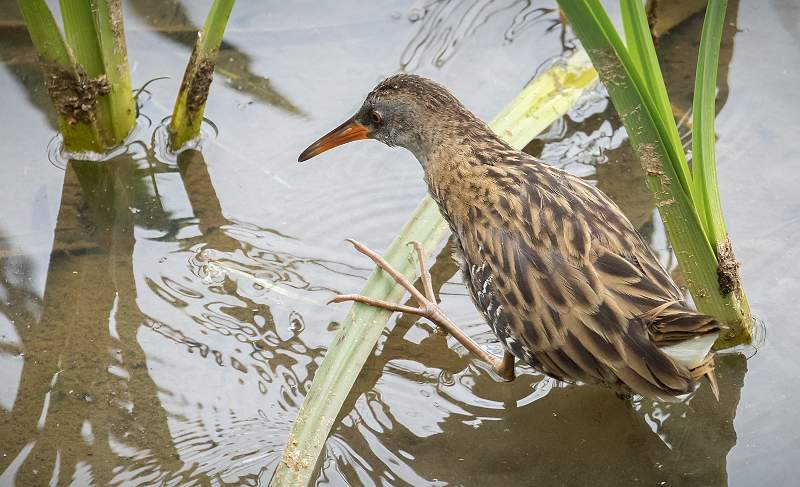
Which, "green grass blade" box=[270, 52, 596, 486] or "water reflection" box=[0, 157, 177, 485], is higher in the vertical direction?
"water reflection" box=[0, 157, 177, 485]

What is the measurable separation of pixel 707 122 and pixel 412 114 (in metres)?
0.99

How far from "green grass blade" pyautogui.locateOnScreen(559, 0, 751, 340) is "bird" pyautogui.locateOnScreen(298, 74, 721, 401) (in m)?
0.12

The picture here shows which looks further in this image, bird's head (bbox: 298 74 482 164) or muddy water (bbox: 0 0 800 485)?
bird's head (bbox: 298 74 482 164)

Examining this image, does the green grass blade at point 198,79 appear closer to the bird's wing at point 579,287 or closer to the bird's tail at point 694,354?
the bird's wing at point 579,287

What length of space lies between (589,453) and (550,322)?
1.70 feet

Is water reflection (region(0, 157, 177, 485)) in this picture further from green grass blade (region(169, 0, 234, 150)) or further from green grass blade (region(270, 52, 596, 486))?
green grass blade (region(270, 52, 596, 486))

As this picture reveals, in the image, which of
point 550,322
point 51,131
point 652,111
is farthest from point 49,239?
point 652,111

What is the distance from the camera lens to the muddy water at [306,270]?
296 centimetres

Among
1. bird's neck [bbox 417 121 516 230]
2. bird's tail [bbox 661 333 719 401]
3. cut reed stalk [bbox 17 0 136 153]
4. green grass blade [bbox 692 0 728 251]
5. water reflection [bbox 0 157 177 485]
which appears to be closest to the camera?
bird's tail [bbox 661 333 719 401]

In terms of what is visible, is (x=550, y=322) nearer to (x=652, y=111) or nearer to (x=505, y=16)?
(x=652, y=111)

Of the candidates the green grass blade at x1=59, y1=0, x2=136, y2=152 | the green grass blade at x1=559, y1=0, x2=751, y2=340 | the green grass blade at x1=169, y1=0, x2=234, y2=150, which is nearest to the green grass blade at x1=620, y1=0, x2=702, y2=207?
the green grass blade at x1=559, y1=0, x2=751, y2=340

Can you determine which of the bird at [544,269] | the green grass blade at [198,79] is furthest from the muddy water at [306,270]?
the bird at [544,269]

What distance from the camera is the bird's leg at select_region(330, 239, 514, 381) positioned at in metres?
3.05

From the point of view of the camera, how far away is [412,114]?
328 cm
